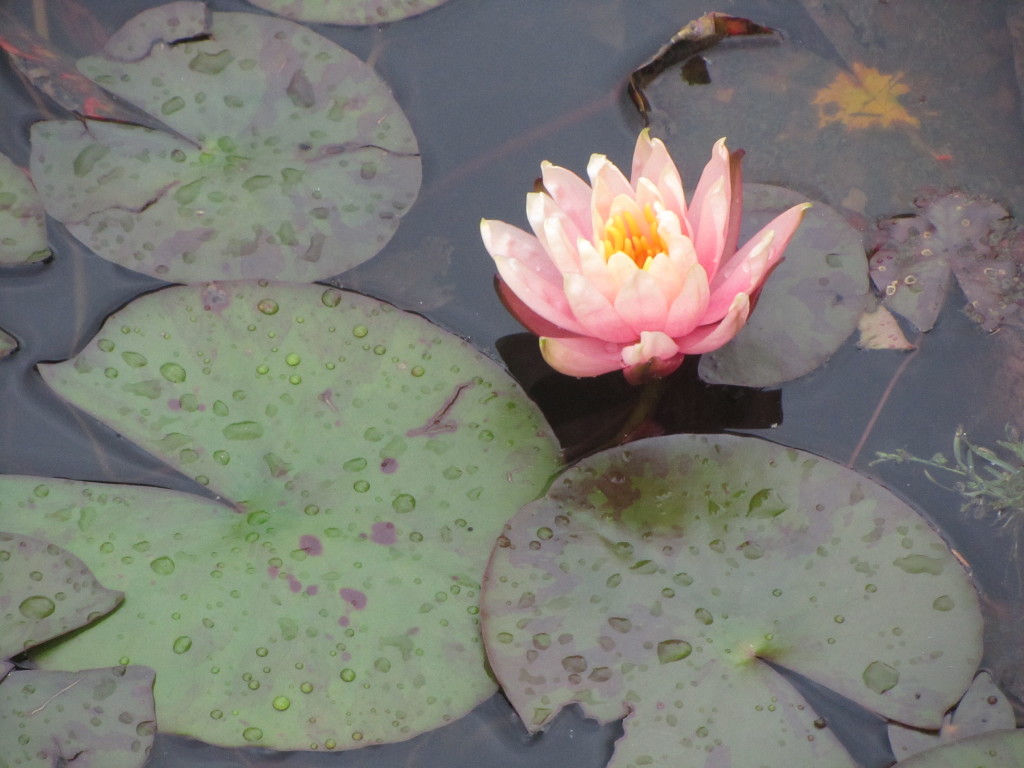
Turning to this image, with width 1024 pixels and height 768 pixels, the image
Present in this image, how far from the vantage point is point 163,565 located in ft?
6.29

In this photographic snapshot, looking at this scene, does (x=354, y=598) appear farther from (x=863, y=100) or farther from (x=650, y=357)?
(x=863, y=100)

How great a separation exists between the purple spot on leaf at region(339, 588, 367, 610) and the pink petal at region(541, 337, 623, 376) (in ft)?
2.33

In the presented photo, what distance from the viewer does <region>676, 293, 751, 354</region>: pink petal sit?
1719mm

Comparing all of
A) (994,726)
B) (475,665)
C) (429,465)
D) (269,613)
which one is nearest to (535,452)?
(429,465)

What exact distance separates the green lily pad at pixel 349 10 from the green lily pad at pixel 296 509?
99 cm

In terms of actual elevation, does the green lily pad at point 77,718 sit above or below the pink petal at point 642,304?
below

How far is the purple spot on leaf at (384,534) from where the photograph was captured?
1941 mm

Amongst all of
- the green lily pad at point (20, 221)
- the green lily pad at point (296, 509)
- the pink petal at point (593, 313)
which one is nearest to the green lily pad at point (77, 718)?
the green lily pad at point (296, 509)

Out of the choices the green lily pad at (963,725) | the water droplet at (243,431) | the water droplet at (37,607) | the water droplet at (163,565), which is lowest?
the green lily pad at (963,725)

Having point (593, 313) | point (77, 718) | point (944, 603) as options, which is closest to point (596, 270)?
point (593, 313)

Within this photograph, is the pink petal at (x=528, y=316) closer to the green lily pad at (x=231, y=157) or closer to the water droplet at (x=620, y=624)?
the green lily pad at (x=231, y=157)

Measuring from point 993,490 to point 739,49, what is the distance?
4.81 ft

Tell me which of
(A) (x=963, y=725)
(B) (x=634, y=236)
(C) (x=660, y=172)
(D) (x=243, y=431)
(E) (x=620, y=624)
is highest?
(C) (x=660, y=172)

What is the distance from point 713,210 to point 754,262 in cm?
15
